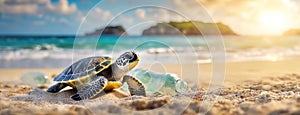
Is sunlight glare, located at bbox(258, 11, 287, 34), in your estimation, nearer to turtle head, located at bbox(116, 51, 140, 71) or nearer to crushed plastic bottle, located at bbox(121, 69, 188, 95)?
crushed plastic bottle, located at bbox(121, 69, 188, 95)

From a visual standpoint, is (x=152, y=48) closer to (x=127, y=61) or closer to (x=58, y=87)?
(x=58, y=87)

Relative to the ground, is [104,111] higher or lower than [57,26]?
lower

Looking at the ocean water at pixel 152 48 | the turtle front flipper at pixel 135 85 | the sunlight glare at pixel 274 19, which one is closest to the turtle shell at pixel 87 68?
the turtle front flipper at pixel 135 85

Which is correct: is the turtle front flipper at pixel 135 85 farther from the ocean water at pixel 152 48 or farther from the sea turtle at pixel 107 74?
the ocean water at pixel 152 48

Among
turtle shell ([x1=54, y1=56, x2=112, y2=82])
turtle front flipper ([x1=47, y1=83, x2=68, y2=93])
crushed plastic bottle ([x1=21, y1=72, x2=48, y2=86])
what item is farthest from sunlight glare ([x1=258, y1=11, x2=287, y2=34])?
turtle front flipper ([x1=47, y1=83, x2=68, y2=93])

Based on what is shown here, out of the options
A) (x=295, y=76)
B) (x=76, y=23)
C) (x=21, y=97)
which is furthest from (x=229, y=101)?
(x=76, y=23)

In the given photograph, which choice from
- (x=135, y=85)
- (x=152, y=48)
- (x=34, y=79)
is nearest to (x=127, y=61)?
(x=135, y=85)

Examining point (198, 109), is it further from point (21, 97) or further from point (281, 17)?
point (281, 17)
